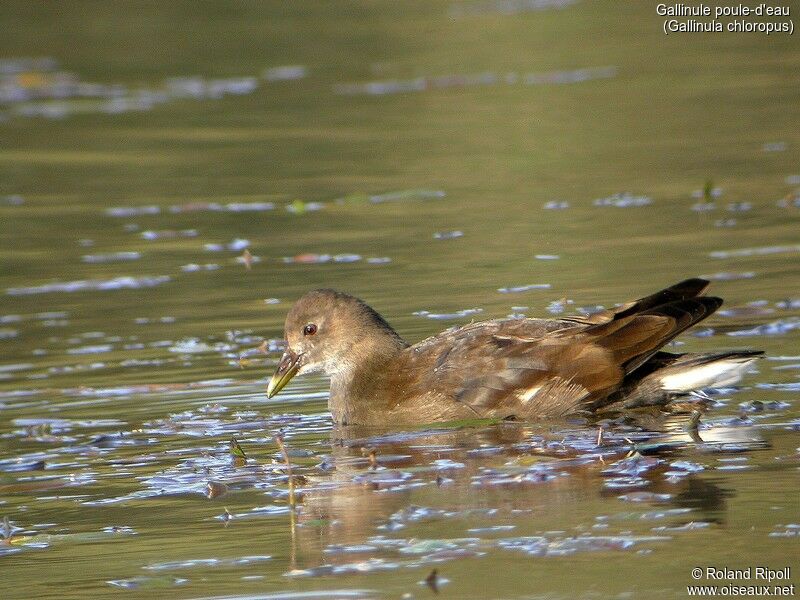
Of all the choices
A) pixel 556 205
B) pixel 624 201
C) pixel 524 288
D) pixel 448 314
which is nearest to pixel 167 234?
pixel 556 205

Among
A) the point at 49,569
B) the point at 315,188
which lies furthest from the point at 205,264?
the point at 49,569

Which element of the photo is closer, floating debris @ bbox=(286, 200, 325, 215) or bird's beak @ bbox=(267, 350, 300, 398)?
bird's beak @ bbox=(267, 350, 300, 398)

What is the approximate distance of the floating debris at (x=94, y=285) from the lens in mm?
12406

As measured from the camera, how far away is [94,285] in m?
12.6

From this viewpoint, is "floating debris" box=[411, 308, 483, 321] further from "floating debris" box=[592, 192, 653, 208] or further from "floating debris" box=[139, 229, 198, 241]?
"floating debris" box=[139, 229, 198, 241]

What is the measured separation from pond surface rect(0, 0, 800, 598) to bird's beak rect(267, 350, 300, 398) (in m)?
0.13

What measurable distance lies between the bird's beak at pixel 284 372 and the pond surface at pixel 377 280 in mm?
127

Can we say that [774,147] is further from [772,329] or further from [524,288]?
[772,329]

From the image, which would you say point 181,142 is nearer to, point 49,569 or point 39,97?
point 39,97

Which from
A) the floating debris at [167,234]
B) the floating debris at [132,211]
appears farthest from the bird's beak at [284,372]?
the floating debris at [132,211]

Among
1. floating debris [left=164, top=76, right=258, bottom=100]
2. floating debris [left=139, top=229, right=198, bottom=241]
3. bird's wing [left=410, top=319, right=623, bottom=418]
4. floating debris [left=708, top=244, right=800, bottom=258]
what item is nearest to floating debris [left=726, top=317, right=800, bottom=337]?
bird's wing [left=410, top=319, right=623, bottom=418]

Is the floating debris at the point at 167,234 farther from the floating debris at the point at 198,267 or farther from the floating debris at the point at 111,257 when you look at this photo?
the floating debris at the point at 198,267

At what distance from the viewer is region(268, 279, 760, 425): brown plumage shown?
8.16 metres

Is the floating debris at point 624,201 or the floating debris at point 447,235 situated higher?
the floating debris at point 624,201
